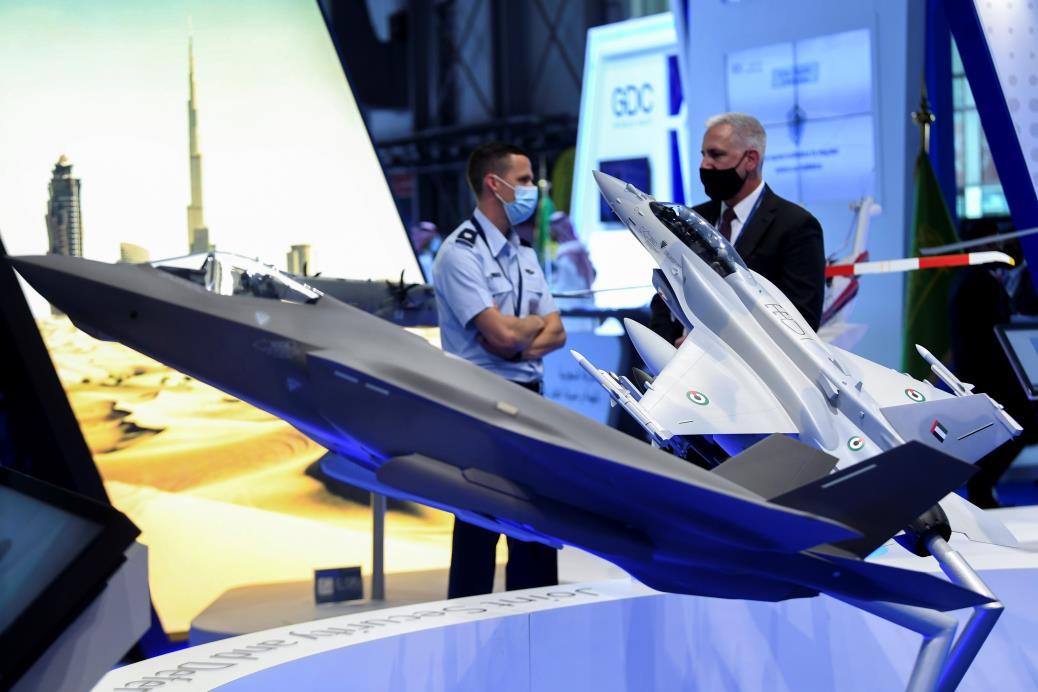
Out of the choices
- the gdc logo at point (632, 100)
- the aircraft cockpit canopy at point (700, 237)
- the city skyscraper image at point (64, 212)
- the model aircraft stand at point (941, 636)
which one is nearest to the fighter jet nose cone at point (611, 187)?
the aircraft cockpit canopy at point (700, 237)

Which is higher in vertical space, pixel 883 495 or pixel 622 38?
pixel 622 38

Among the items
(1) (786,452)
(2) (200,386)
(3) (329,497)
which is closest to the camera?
(1) (786,452)

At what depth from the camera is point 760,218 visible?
10.9ft

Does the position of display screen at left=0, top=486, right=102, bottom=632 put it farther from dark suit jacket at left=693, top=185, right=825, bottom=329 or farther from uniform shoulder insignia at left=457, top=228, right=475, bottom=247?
dark suit jacket at left=693, top=185, right=825, bottom=329

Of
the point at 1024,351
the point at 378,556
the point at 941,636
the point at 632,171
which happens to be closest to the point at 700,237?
the point at 941,636

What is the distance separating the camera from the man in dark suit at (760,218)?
3256 millimetres

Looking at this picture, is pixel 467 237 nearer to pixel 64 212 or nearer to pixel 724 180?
pixel 724 180

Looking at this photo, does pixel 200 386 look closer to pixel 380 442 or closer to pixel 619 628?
pixel 619 628

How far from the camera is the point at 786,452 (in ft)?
6.93

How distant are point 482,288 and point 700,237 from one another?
1153 mm

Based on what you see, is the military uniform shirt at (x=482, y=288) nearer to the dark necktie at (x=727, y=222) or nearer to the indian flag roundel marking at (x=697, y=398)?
the dark necktie at (x=727, y=222)

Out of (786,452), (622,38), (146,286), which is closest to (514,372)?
(786,452)

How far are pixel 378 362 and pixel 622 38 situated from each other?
37.1 feet

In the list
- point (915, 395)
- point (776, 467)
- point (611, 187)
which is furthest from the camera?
point (611, 187)
